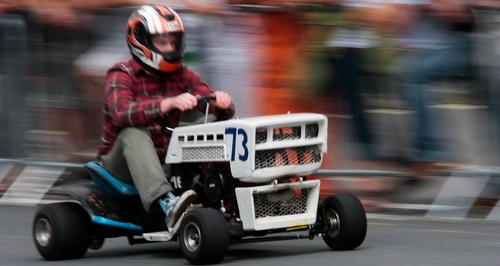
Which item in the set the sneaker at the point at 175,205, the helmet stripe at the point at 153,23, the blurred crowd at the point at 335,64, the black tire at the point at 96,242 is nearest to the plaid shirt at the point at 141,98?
the helmet stripe at the point at 153,23

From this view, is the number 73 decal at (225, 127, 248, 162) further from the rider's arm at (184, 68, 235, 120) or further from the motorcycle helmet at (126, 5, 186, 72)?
the motorcycle helmet at (126, 5, 186, 72)

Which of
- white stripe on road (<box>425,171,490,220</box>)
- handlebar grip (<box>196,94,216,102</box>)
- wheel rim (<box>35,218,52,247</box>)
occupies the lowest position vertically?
white stripe on road (<box>425,171,490,220</box>)

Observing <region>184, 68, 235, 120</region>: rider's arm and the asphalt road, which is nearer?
the asphalt road

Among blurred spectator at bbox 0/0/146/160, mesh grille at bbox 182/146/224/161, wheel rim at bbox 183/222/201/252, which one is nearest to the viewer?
wheel rim at bbox 183/222/201/252

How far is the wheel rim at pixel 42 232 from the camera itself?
26.8ft

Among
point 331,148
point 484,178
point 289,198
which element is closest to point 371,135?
point 331,148

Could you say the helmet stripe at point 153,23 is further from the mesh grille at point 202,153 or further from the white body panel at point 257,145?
the mesh grille at point 202,153

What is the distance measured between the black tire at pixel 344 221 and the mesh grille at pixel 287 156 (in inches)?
11.8

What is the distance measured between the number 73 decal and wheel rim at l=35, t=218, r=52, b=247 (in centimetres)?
145

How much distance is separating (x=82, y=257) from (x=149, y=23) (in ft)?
5.18

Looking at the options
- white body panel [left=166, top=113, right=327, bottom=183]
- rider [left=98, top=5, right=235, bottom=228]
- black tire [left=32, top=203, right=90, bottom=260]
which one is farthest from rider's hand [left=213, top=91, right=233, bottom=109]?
black tire [left=32, top=203, right=90, bottom=260]

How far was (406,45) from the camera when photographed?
1030cm

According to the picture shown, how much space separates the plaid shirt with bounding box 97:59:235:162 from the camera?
7.80m

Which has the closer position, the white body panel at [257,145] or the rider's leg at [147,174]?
the white body panel at [257,145]
